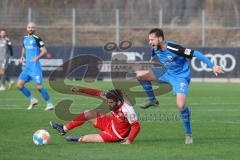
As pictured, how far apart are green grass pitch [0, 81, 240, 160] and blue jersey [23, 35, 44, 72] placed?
1.09 m

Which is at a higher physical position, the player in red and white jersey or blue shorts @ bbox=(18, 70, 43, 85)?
the player in red and white jersey

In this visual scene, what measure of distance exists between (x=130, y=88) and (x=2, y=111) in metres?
8.45

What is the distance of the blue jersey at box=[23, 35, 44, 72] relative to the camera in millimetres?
18297

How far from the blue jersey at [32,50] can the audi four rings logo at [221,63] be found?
49.4 feet

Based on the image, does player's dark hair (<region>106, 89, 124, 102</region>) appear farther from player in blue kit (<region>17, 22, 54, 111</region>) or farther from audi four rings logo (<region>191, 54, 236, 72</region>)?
audi four rings logo (<region>191, 54, 236, 72</region>)

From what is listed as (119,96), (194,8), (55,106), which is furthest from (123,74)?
(119,96)

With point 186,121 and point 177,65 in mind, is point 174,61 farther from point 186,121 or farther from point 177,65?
point 186,121

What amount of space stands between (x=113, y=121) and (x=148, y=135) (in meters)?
1.42

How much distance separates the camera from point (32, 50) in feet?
60.5

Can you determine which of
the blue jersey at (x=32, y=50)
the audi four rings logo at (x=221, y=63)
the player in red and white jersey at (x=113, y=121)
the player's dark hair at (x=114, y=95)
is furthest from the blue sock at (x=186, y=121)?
the audi four rings logo at (x=221, y=63)

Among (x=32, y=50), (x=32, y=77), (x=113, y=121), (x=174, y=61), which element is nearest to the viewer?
(x=113, y=121)

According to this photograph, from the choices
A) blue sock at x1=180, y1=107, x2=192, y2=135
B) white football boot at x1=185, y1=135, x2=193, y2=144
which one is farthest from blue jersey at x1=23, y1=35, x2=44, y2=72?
white football boot at x1=185, y1=135, x2=193, y2=144

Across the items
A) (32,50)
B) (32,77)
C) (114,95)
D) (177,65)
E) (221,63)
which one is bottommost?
(221,63)

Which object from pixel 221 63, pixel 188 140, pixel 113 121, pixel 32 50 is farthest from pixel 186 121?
pixel 221 63
